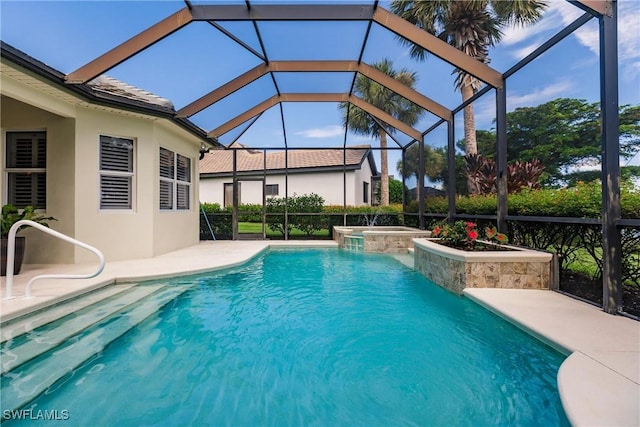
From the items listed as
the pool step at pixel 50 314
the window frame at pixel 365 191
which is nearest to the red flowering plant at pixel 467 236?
the pool step at pixel 50 314

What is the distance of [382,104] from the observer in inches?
456

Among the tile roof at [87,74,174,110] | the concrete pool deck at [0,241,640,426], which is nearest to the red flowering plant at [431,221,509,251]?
the concrete pool deck at [0,241,640,426]

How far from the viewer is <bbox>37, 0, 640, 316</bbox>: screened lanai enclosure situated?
3689 mm

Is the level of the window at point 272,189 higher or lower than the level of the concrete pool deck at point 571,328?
higher

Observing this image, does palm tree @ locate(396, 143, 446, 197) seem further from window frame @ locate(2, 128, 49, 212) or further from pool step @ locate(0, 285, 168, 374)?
window frame @ locate(2, 128, 49, 212)

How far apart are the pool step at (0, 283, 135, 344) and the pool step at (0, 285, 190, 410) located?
12 centimetres

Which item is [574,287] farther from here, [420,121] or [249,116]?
[249,116]

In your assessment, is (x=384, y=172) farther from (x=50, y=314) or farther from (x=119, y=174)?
(x=50, y=314)

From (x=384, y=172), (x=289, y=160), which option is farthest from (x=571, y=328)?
(x=289, y=160)

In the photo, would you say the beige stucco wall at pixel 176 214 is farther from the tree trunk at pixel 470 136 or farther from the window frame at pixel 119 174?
the tree trunk at pixel 470 136

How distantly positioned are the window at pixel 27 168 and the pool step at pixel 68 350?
3.77 metres

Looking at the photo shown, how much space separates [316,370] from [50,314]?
3.10 meters

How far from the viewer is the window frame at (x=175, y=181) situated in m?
7.84

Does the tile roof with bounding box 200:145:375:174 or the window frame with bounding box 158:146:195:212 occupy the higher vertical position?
the tile roof with bounding box 200:145:375:174
